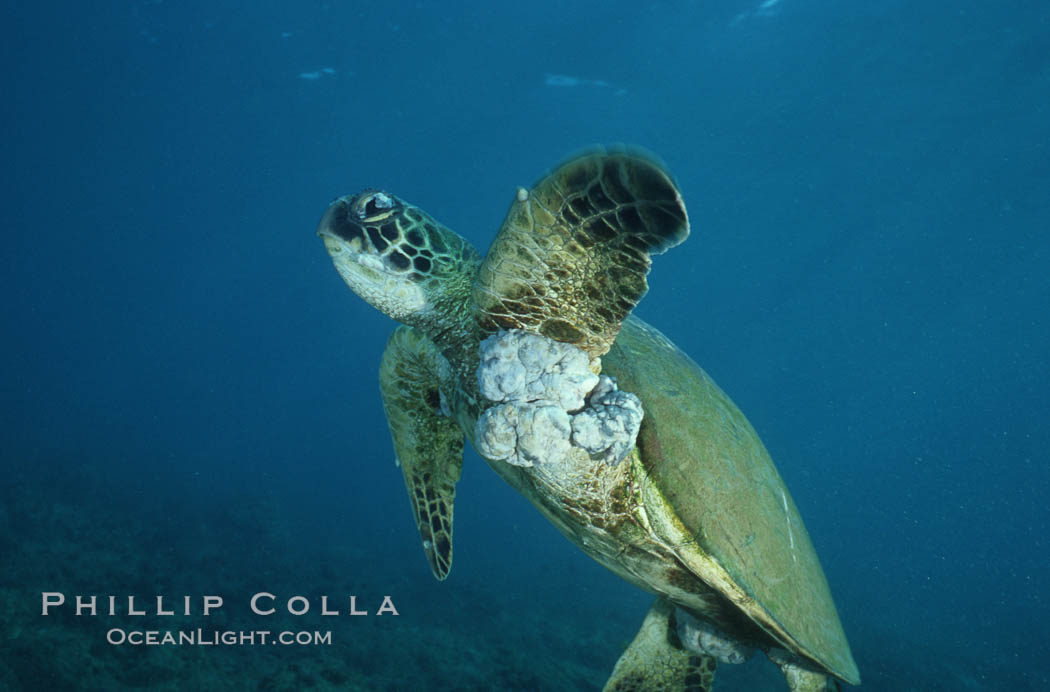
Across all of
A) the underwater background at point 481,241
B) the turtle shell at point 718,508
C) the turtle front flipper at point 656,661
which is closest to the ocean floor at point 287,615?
the underwater background at point 481,241

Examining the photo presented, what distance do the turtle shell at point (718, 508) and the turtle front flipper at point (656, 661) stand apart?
0.97 m

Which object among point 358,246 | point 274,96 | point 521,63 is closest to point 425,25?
point 521,63

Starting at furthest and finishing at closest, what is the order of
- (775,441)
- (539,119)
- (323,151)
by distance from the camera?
(775,441)
(323,151)
(539,119)

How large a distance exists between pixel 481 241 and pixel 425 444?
42.5m

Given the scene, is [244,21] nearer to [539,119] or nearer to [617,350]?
[539,119]

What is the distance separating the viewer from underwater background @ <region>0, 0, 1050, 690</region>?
791 cm

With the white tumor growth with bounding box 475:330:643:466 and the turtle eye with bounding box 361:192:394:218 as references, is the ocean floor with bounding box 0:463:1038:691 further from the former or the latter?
the turtle eye with bounding box 361:192:394:218

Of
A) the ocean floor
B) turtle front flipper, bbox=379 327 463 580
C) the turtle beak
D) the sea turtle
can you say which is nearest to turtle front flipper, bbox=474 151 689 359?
the sea turtle

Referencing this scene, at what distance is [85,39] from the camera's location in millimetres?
19828

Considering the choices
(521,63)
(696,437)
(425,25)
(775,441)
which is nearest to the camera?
(696,437)

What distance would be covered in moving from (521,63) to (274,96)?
11421mm

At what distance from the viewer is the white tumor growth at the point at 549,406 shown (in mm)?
1796

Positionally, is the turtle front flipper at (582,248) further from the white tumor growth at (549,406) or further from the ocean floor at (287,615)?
the ocean floor at (287,615)

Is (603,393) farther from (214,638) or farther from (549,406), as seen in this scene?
(214,638)
